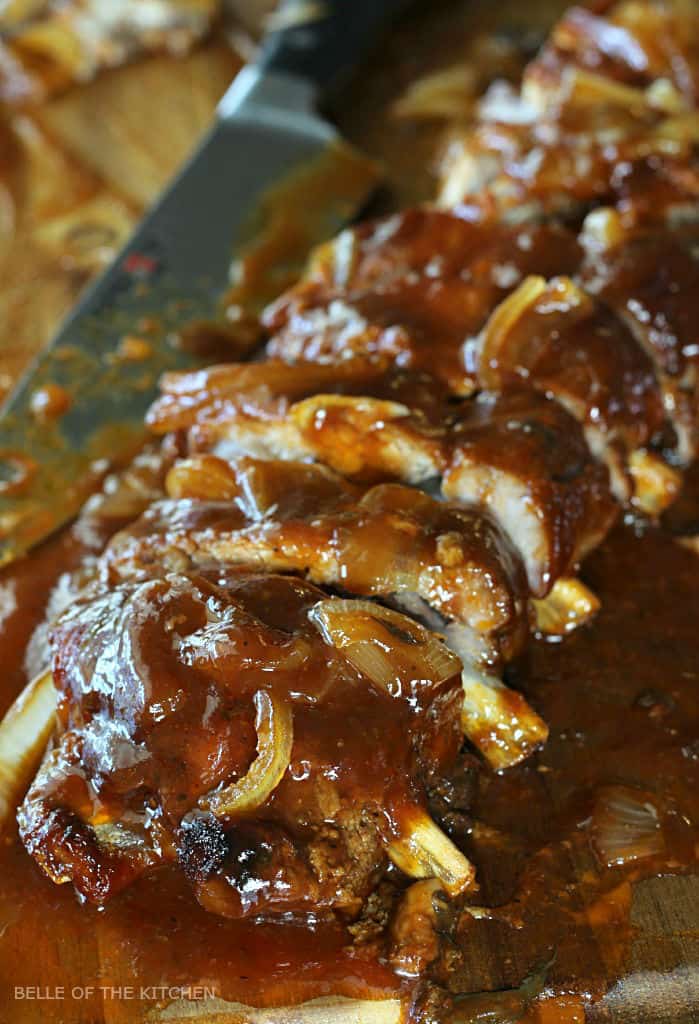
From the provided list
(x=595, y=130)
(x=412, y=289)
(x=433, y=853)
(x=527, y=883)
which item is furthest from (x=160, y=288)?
(x=527, y=883)

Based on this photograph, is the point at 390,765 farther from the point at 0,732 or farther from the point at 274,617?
the point at 0,732

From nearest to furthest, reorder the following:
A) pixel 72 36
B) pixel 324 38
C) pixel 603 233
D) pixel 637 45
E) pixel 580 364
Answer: pixel 580 364
pixel 603 233
pixel 637 45
pixel 324 38
pixel 72 36

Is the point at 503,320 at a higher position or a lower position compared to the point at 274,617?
lower

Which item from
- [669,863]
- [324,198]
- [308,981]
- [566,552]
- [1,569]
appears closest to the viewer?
[308,981]

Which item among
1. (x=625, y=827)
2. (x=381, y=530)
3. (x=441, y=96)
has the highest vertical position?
(x=381, y=530)

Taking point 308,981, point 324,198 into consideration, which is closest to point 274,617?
point 308,981

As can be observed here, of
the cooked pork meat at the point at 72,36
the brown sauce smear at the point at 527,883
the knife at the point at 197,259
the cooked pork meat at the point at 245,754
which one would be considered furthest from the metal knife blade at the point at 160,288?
the cooked pork meat at the point at 245,754

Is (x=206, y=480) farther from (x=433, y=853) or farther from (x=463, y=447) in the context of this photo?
(x=433, y=853)
